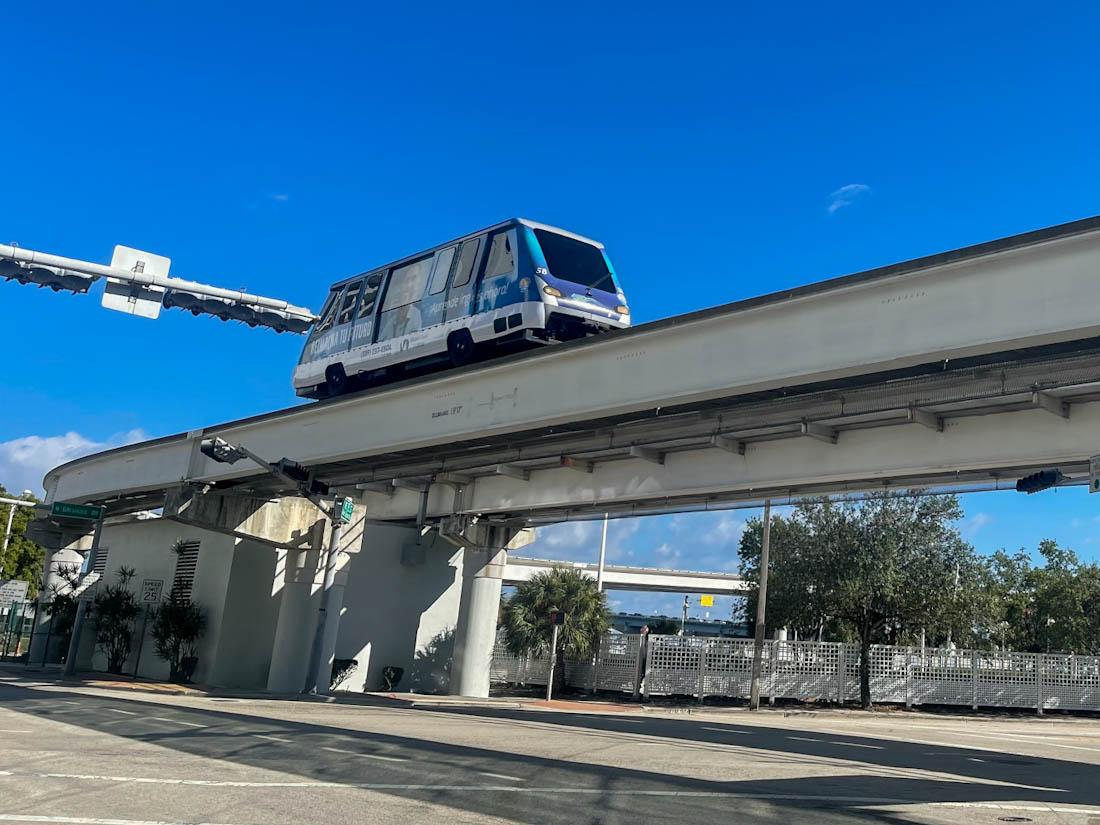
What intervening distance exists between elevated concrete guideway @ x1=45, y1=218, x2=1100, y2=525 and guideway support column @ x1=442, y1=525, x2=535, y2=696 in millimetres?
5181

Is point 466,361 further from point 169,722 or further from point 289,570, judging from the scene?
point 289,570

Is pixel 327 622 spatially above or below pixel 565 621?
below

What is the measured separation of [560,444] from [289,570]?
1236 centimetres

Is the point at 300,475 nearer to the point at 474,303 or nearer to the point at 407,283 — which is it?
the point at 407,283

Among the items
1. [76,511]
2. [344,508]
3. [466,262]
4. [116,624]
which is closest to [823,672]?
[344,508]

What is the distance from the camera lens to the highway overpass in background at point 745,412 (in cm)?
1230

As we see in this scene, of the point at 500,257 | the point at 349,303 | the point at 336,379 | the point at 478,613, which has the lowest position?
the point at 478,613

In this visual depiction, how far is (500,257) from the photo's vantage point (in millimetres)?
19797

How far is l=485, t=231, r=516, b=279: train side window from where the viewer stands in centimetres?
1945

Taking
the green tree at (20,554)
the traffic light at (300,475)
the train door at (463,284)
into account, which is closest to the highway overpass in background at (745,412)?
the traffic light at (300,475)

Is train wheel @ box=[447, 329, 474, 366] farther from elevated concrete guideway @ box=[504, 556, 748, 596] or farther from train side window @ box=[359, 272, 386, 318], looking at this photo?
elevated concrete guideway @ box=[504, 556, 748, 596]

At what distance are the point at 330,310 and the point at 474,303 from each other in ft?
22.4

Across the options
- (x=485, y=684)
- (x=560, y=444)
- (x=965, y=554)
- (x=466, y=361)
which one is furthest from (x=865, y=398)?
(x=965, y=554)

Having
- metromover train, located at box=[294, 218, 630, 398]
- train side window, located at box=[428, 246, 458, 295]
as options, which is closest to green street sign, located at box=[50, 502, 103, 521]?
metromover train, located at box=[294, 218, 630, 398]
